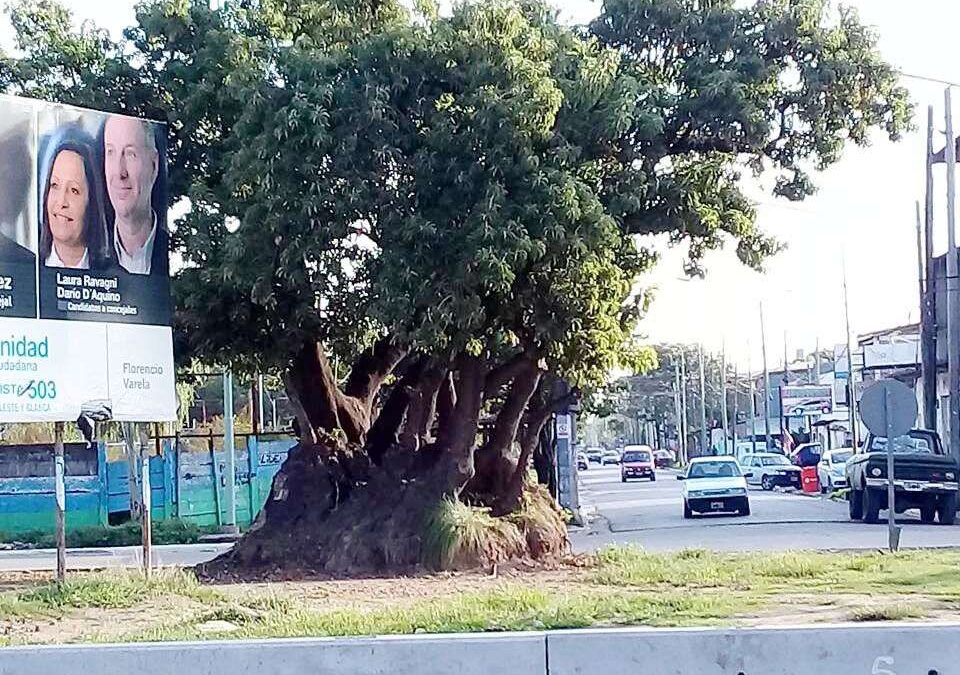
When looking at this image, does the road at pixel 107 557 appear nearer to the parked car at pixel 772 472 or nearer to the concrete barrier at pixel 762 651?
the concrete barrier at pixel 762 651

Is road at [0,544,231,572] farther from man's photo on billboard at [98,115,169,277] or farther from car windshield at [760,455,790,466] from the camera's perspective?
car windshield at [760,455,790,466]

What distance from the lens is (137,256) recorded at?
630 inches

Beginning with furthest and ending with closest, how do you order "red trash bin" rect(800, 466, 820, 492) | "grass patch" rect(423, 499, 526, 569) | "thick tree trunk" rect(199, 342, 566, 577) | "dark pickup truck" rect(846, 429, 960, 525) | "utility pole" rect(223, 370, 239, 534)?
1. "red trash bin" rect(800, 466, 820, 492)
2. "utility pole" rect(223, 370, 239, 534)
3. "dark pickup truck" rect(846, 429, 960, 525)
4. "thick tree trunk" rect(199, 342, 566, 577)
5. "grass patch" rect(423, 499, 526, 569)

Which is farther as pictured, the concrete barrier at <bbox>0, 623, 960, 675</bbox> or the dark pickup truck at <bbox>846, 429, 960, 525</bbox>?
the dark pickup truck at <bbox>846, 429, 960, 525</bbox>

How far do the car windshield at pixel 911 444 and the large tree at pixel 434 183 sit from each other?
12394mm

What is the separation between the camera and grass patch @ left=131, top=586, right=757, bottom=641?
10.8 metres

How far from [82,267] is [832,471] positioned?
36.8 meters

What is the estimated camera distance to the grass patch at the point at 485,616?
1078cm

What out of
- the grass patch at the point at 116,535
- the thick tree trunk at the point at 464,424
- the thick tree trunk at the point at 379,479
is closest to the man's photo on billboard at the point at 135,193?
the thick tree trunk at the point at 379,479

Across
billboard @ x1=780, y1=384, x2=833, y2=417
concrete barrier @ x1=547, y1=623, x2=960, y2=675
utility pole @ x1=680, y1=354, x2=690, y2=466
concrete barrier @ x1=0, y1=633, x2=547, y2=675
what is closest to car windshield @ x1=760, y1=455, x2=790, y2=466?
billboard @ x1=780, y1=384, x2=833, y2=417

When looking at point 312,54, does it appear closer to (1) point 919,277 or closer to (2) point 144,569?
(2) point 144,569

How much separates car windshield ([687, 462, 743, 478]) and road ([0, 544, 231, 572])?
1361 cm

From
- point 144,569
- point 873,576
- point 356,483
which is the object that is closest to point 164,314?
point 144,569

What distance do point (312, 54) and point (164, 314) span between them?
12.2ft
